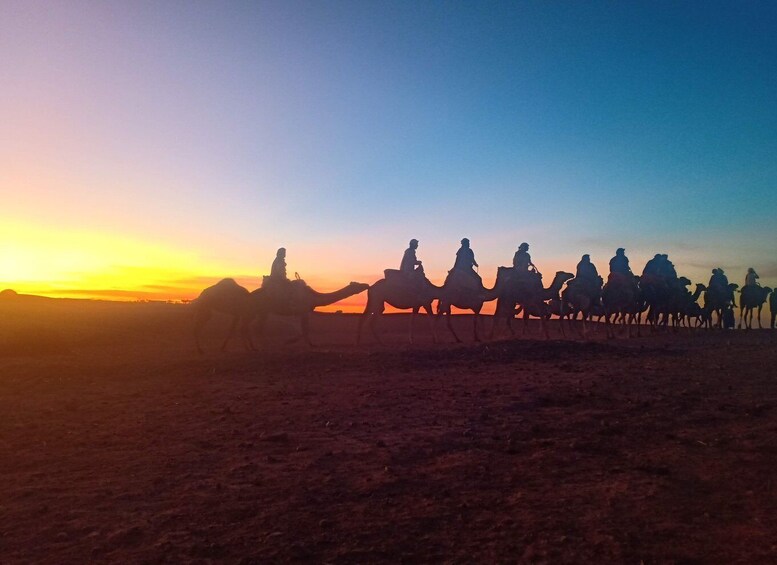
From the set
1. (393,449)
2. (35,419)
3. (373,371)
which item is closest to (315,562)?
(393,449)

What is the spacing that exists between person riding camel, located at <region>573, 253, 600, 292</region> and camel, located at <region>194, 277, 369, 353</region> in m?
11.1

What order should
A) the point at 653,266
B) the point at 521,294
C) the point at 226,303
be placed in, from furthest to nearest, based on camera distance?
the point at 653,266, the point at 521,294, the point at 226,303

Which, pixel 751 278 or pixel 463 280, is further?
pixel 751 278

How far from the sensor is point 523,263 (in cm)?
2603

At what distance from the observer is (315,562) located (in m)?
4.92

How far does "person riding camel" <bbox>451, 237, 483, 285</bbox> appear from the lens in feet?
80.6

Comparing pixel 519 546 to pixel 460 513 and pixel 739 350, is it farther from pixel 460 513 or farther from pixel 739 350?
pixel 739 350

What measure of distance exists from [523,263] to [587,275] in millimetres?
2862

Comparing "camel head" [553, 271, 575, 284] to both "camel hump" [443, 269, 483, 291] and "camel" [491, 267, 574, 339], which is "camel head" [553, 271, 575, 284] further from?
"camel hump" [443, 269, 483, 291]

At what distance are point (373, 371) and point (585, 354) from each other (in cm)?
556

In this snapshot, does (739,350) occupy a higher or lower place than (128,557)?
higher

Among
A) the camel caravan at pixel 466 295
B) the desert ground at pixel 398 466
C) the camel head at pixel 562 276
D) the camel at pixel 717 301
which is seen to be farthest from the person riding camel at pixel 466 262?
the camel at pixel 717 301

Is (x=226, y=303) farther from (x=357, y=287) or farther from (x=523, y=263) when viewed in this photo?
(x=523, y=263)

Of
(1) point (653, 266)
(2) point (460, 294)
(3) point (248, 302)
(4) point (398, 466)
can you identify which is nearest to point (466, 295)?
(2) point (460, 294)
